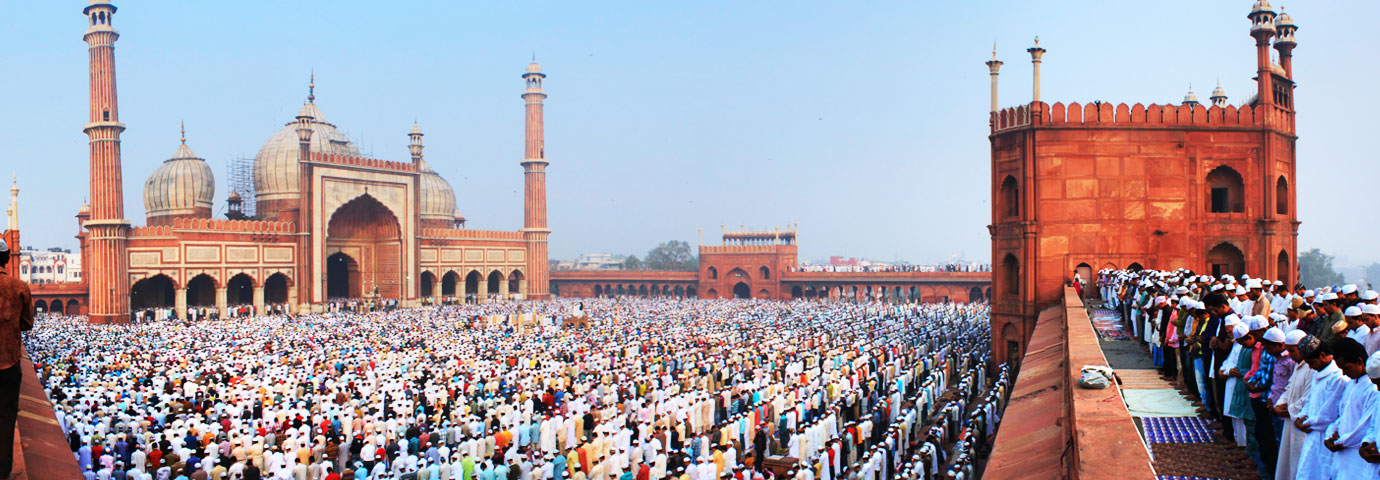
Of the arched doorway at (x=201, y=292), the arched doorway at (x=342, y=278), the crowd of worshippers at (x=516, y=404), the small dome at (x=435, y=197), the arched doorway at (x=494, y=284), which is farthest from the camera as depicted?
the small dome at (x=435, y=197)

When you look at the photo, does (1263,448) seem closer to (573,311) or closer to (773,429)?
(773,429)

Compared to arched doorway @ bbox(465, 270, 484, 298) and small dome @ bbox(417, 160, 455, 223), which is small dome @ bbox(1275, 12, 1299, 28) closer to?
arched doorway @ bbox(465, 270, 484, 298)

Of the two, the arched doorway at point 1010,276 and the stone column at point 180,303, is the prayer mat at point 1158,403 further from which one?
the stone column at point 180,303

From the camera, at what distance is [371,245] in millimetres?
40719

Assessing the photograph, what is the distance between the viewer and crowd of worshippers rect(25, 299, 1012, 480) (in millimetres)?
9906

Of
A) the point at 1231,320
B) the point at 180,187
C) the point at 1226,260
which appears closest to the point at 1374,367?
the point at 1231,320

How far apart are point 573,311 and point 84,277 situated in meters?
21.1

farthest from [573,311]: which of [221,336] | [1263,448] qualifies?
[1263,448]

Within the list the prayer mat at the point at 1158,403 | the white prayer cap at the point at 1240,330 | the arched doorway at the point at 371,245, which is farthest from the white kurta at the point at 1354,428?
the arched doorway at the point at 371,245

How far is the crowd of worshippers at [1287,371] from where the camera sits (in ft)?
11.5

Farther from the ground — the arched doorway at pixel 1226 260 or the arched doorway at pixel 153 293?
the arched doorway at pixel 1226 260

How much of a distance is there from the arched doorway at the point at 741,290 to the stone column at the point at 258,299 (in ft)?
75.3

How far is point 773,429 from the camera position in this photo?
1305 centimetres

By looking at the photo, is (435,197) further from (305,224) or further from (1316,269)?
(1316,269)
